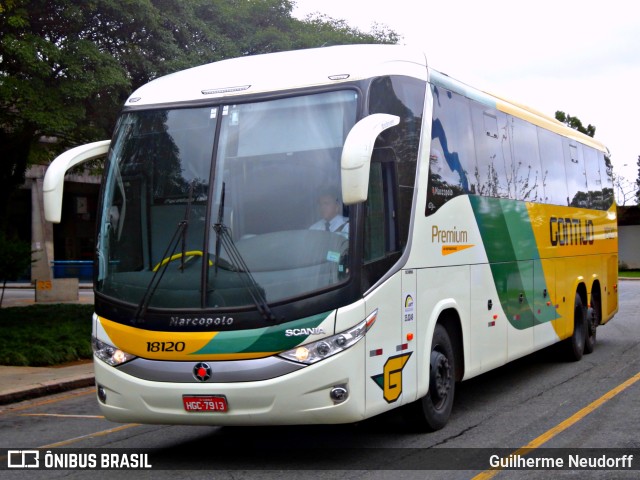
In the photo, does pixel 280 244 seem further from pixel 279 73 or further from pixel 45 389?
pixel 45 389

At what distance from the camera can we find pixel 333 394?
7.10 meters

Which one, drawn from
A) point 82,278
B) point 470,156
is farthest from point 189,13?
point 82,278

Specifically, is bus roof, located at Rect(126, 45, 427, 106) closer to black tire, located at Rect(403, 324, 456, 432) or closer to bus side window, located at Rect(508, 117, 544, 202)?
black tire, located at Rect(403, 324, 456, 432)

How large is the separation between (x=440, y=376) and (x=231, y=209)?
2798 mm

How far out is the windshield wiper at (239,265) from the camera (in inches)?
281

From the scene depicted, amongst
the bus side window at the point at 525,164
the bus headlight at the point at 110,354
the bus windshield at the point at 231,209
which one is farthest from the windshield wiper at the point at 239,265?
the bus side window at the point at 525,164

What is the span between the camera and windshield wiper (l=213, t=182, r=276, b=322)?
714 cm

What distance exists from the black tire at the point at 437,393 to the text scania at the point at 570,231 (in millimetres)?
4307

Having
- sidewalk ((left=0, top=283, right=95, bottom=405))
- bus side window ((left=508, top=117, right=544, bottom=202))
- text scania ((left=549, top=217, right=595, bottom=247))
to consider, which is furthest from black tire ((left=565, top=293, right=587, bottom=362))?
sidewalk ((left=0, top=283, right=95, bottom=405))

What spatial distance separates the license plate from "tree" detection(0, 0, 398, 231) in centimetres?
1091

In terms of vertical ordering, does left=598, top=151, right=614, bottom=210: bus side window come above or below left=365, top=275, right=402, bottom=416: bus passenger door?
above

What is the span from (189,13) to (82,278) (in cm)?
2487

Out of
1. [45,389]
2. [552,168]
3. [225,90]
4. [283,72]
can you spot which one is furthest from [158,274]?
[552,168]

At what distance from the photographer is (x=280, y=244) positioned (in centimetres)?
730
